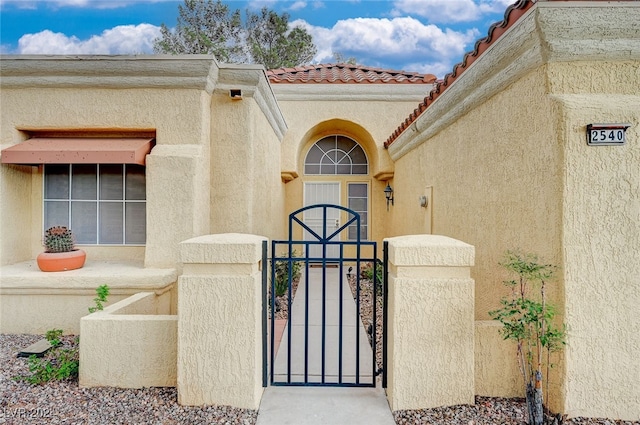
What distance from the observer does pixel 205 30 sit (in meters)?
23.9

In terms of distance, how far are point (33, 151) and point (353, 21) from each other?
30059 millimetres

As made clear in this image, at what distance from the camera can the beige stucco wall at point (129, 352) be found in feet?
14.7

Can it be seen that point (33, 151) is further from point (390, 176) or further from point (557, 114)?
point (390, 176)

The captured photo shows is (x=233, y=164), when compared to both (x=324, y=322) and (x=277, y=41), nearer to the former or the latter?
(x=324, y=322)

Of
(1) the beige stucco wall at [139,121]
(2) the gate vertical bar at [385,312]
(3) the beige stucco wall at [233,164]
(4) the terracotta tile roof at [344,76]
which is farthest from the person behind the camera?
(4) the terracotta tile roof at [344,76]

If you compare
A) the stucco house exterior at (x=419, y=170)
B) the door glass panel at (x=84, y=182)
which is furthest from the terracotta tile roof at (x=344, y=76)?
the door glass panel at (x=84, y=182)

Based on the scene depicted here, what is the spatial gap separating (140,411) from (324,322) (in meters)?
2.29

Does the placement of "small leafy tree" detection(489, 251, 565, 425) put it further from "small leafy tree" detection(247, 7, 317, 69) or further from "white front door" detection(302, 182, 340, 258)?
"small leafy tree" detection(247, 7, 317, 69)

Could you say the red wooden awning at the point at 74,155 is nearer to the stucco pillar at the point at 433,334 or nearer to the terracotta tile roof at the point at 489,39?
the stucco pillar at the point at 433,334

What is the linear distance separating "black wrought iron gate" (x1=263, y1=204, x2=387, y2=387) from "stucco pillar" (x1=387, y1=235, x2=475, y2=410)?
0.44 meters

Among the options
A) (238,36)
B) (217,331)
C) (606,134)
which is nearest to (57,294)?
(217,331)

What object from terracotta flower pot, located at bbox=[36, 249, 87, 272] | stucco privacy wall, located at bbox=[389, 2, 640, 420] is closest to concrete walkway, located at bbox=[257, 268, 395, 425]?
stucco privacy wall, located at bbox=[389, 2, 640, 420]

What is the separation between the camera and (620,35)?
3.74 m

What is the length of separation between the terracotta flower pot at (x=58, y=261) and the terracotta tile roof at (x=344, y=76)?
866 cm
